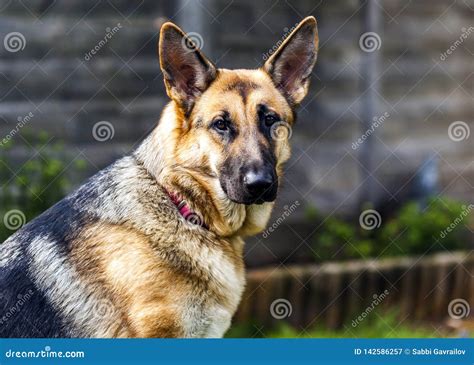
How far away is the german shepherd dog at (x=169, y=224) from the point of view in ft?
10.5

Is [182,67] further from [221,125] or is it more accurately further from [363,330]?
[363,330]

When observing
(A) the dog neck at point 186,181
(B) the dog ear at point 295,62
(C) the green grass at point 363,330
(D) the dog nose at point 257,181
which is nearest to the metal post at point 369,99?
(C) the green grass at point 363,330

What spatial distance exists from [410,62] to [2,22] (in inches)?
104

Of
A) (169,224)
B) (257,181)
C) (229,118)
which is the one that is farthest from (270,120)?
(169,224)

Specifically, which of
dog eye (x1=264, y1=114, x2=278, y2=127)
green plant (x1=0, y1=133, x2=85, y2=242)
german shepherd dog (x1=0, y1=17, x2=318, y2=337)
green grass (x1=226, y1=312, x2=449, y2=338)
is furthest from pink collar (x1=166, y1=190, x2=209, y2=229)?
green grass (x1=226, y1=312, x2=449, y2=338)

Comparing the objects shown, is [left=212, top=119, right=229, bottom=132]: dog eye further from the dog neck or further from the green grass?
the green grass

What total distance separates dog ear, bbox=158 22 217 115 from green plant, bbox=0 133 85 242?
4.18 ft

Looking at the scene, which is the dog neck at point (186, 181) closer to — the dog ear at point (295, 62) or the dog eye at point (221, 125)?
the dog eye at point (221, 125)

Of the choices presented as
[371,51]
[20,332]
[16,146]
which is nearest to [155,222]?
[20,332]

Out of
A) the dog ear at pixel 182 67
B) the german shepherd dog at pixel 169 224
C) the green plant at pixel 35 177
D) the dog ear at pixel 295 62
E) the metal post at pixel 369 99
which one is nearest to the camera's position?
the german shepherd dog at pixel 169 224

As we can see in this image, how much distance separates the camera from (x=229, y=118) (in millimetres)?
3367

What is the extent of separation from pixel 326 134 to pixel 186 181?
6.88 ft

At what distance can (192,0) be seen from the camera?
15.6ft

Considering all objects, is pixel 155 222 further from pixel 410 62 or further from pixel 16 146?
pixel 410 62
